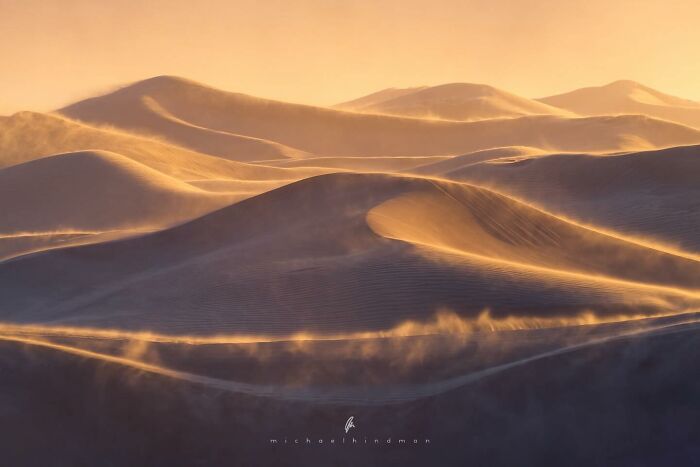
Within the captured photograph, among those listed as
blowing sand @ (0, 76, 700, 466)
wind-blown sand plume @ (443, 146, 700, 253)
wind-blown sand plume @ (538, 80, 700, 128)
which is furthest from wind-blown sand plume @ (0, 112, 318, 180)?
wind-blown sand plume @ (538, 80, 700, 128)

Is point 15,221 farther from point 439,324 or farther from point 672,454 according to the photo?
point 672,454

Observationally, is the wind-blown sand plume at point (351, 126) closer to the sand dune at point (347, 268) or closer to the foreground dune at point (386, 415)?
the sand dune at point (347, 268)

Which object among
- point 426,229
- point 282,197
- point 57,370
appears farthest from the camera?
point 282,197

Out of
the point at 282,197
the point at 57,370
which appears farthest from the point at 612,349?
the point at 282,197

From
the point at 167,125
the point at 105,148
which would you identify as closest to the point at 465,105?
the point at 167,125

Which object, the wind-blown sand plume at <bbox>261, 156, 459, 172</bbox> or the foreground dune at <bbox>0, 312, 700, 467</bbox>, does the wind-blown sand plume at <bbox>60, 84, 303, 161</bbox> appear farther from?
the foreground dune at <bbox>0, 312, 700, 467</bbox>

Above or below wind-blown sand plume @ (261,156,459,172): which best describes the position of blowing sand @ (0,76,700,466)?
above

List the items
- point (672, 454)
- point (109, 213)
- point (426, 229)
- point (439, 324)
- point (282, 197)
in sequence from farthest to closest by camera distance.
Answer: point (109, 213)
point (282, 197)
point (426, 229)
point (439, 324)
point (672, 454)
